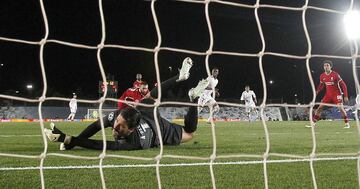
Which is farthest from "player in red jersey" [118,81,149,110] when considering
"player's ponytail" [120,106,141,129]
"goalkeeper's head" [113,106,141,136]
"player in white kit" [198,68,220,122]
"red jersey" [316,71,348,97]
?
"red jersey" [316,71,348,97]

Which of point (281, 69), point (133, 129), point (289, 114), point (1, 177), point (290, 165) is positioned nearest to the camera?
point (1, 177)

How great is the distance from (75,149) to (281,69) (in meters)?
36.7

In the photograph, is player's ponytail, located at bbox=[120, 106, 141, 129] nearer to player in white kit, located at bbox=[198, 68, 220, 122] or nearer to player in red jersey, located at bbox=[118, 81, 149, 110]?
player in white kit, located at bbox=[198, 68, 220, 122]

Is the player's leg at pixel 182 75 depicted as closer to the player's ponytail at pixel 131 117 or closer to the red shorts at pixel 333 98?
the player's ponytail at pixel 131 117

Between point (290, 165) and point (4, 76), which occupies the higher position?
point (4, 76)

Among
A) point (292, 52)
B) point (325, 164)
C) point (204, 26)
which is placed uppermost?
point (204, 26)

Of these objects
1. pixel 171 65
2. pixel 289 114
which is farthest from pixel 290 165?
pixel 171 65

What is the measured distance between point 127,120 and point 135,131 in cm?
43

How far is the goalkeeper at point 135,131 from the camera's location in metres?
5.68

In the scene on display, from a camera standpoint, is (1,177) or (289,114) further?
(289,114)

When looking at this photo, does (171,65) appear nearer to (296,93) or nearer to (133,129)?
(296,93)

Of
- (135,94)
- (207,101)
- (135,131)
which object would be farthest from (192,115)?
(207,101)

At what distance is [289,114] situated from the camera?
107 feet

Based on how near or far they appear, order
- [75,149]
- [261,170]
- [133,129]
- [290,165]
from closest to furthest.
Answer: [261,170], [290,165], [133,129], [75,149]
